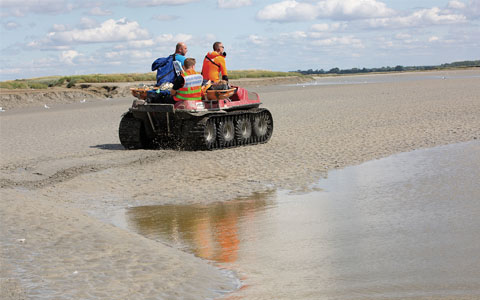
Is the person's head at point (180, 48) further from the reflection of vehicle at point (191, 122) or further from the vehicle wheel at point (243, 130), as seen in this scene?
the vehicle wheel at point (243, 130)

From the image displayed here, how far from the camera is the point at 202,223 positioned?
9258 millimetres

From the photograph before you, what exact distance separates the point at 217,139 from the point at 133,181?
3.91 m

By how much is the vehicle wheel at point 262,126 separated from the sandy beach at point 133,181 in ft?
0.89

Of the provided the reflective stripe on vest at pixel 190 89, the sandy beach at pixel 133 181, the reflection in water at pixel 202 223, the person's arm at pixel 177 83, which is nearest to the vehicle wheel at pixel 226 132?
the sandy beach at pixel 133 181

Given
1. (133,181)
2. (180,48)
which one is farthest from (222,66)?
(133,181)

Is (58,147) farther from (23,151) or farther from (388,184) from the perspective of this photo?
(388,184)

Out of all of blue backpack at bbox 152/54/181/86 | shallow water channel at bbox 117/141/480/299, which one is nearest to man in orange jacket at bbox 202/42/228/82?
blue backpack at bbox 152/54/181/86

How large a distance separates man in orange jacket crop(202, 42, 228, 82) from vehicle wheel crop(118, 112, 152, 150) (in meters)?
1.93

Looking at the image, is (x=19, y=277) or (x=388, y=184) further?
(x=388, y=184)

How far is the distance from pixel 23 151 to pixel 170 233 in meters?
9.60

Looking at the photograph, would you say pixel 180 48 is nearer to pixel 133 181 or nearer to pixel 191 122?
pixel 191 122

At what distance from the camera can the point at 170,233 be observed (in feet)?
28.6

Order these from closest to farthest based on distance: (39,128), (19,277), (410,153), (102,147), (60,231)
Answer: (19,277) < (60,231) < (410,153) < (102,147) < (39,128)

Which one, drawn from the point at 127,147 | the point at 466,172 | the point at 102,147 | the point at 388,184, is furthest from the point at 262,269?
the point at 102,147
